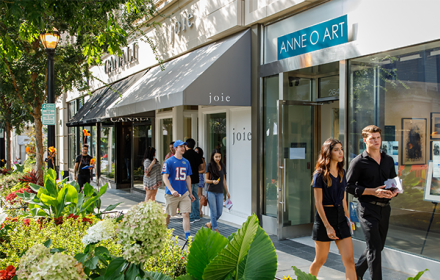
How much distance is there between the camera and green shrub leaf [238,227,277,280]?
1.67 metres

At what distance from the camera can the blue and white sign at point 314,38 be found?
6176mm

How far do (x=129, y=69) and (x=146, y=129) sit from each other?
232cm

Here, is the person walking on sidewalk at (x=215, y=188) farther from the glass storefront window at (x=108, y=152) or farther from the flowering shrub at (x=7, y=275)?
the glass storefront window at (x=108, y=152)

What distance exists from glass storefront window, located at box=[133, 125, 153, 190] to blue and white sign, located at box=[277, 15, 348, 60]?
7.56m

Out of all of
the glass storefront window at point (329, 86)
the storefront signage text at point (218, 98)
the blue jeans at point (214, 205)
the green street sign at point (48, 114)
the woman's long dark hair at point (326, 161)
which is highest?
the glass storefront window at point (329, 86)

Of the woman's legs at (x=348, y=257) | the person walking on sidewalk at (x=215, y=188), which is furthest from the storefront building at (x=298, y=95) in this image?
the woman's legs at (x=348, y=257)

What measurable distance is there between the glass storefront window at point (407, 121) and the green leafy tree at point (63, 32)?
4852 millimetres

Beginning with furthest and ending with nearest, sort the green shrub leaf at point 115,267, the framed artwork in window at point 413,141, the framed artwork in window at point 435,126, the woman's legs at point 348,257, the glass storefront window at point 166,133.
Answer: the glass storefront window at point 166,133 → the framed artwork in window at point 413,141 → the framed artwork in window at point 435,126 → the woman's legs at point 348,257 → the green shrub leaf at point 115,267

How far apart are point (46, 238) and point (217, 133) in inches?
245

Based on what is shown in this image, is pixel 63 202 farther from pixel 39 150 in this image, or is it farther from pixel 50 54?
pixel 39 150

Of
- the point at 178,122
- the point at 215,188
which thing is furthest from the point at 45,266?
the point at 178,122

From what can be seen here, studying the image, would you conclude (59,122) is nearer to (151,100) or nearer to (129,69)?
(129,69)

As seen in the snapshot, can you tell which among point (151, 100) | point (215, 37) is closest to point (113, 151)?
point (151, 100)

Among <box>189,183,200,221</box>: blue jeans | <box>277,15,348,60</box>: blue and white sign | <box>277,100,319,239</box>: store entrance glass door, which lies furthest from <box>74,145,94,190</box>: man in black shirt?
<box>277,15,348,60</box>: blue and white sign
